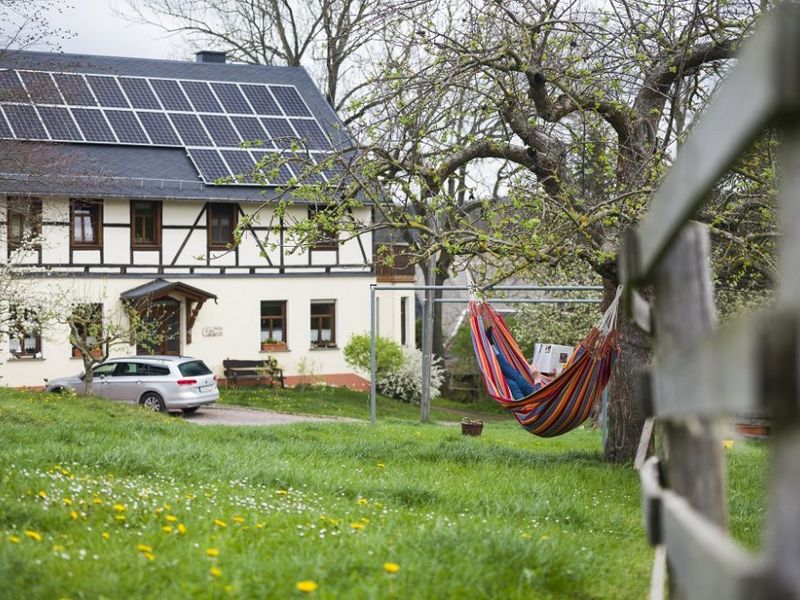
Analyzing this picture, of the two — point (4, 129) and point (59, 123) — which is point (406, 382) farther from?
point (4, 129)

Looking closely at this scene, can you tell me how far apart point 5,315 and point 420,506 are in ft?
71.0

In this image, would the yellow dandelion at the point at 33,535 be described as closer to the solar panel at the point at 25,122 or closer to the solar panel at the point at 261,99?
the solar panel at the point at 25,122

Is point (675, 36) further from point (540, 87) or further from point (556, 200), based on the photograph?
point (556, 200)

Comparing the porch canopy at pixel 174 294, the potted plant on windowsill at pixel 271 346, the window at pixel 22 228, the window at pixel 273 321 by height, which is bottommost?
the potted plant on windowsill at pixel 271 346

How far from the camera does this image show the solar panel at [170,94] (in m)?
32.4

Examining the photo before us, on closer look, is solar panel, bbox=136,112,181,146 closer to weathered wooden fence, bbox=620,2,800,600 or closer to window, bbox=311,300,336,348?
window, bbox=311,300,336,348

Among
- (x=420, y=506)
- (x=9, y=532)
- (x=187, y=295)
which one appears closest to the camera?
(x=9, y=532)

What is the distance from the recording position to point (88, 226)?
29.9 metres

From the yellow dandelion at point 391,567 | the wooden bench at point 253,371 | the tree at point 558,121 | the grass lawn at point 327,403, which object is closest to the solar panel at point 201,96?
the wooden bench at point 253,371

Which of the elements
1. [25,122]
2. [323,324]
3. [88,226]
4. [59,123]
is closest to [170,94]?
[59,123]

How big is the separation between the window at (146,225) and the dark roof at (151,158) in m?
0.72

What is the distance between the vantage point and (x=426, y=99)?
425 inches

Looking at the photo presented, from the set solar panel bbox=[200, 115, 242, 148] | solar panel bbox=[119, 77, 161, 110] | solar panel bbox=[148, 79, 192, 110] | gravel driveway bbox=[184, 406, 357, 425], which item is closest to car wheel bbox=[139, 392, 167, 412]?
gravel driveway bbox=[184, 406, 357, 425]

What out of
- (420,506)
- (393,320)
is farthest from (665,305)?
(393,320)
